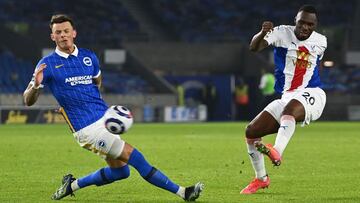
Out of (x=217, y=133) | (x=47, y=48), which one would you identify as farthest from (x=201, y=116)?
(x=217, y=133)

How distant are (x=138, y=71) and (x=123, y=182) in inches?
1142

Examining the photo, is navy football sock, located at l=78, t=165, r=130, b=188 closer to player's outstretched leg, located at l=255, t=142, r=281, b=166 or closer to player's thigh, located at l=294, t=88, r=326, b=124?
player's outstretched leg, located at l=255, t=142, r=281, b=166

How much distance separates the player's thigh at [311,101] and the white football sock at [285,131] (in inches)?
9.7

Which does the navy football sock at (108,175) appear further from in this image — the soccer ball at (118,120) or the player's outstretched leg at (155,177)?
the soccer ball at (118,120)

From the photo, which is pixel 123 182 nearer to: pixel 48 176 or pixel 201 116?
pixel 48 176

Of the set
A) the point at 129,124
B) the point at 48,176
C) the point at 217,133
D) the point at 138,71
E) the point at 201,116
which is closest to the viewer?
the point at 129,124

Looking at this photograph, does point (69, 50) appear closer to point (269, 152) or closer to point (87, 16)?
point (269, 152)

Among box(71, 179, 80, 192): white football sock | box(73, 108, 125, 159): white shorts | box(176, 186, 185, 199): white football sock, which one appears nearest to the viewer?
box(73, 108, 125, 159): white shorts

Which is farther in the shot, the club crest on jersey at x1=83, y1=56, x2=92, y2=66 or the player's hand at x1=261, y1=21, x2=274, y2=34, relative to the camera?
the player's hand at x1=261, y1=21, x2=274, y2=34

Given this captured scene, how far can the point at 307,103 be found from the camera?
10.6 m

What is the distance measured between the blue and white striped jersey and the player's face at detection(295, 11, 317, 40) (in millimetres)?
2610

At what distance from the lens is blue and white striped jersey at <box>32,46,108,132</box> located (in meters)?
9.31

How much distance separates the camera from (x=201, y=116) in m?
38.3

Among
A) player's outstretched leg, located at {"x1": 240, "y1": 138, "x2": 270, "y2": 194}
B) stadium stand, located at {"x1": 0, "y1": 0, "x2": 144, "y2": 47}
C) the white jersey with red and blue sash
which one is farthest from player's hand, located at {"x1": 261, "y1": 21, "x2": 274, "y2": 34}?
stadium stand, located at {"x1": 0, "y1": 0, "x2": 144, "y2": 47}
